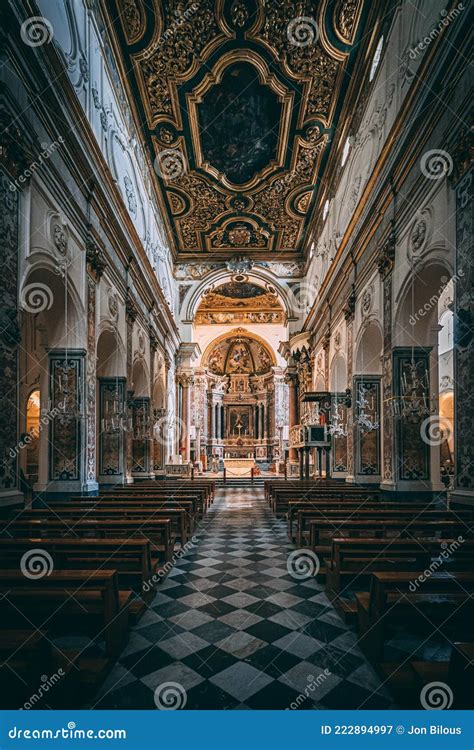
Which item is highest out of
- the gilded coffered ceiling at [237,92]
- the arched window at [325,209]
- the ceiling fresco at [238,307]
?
the gilded coffered ceiling at [237,92]

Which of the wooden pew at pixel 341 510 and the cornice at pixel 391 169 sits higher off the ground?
the cornice at pixel 391 169

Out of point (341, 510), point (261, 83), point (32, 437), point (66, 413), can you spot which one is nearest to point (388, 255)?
point (341, 510)

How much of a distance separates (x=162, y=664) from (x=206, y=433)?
2714 cm

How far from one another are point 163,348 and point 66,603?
50.4 feet

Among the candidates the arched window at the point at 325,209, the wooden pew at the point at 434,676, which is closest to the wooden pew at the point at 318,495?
the wooden pew at the point at 434,676

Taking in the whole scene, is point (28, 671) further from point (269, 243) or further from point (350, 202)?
point (269, 243)

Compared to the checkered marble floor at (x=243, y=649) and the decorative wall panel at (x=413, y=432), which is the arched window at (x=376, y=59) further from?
the checkered marble floor at (x=243, y=649)

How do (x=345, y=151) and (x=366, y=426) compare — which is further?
(x=345, y=151)

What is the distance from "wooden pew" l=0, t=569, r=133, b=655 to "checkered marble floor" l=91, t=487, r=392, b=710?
288mm

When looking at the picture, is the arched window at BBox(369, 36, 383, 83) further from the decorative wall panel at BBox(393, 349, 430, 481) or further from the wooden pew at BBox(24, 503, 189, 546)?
the wooden pew at BBox(24, 503, 189, 546)

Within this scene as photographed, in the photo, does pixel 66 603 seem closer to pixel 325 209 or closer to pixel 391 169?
pixel 391 169

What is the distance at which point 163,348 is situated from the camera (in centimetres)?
1786

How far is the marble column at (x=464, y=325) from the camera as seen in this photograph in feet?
17.2

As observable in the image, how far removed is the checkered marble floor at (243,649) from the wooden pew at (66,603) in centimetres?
29
